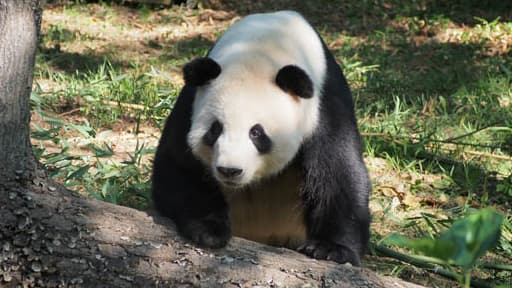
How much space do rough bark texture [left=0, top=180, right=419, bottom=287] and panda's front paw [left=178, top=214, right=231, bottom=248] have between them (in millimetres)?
76

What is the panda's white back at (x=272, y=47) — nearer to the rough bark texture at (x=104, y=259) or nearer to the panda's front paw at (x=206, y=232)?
the panda's front paw at (x=206, y=232)

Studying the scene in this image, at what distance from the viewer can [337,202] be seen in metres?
3.59

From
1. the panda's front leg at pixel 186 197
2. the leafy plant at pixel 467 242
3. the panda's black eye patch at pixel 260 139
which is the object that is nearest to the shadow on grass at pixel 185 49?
the panda's front leg at pixel 186 197

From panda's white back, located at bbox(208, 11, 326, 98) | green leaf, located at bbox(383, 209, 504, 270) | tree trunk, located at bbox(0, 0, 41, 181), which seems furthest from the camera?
panda's white back, located at bbox(208, 11, 326, 98)

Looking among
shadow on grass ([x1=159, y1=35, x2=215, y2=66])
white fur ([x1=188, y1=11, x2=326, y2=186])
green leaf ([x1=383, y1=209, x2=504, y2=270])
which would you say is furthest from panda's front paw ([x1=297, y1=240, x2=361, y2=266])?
shadow on grass ([x1=159, y1=35, x2=215, y2=66])

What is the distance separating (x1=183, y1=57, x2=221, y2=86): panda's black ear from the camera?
3242mm

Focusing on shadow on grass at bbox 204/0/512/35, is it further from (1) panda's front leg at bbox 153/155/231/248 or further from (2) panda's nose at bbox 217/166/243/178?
(2) panda's nose at bbox 217/166/243/178

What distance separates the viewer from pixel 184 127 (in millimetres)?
3475

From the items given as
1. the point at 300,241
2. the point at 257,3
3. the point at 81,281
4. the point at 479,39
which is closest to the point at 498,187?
the point at 300,241

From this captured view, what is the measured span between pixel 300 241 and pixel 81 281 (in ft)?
4.99

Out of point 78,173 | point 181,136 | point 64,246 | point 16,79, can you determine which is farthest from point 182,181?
point 78,173

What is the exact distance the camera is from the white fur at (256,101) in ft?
10.4

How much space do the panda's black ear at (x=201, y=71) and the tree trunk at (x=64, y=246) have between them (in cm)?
67

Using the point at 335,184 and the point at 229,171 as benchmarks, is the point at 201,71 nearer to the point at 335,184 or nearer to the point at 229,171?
the point at 229,171
